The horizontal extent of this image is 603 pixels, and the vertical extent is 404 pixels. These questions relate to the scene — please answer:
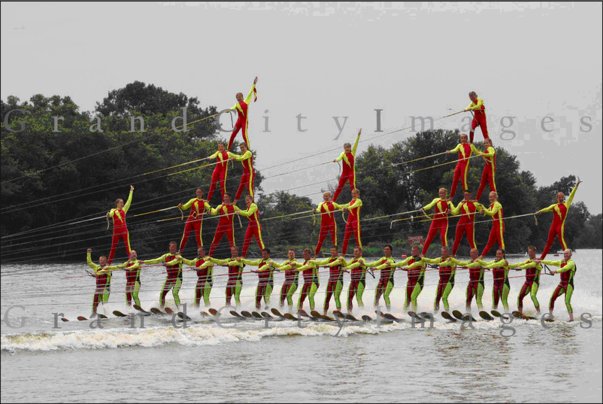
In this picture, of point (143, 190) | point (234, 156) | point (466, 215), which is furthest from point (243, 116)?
point (143, 190)

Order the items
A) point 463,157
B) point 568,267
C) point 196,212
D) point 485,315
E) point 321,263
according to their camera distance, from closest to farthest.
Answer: point 463,157 < point 568,267 < point 321,263 < point 196,212 < point 485,315

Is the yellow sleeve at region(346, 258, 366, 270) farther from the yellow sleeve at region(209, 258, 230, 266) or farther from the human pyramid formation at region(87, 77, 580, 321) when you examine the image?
the yellow sleeve at region(209, 258, 230, 266)

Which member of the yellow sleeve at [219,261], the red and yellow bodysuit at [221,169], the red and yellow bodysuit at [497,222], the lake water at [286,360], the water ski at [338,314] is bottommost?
the lake water at [286,360]

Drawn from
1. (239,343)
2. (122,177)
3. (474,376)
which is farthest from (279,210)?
(474,376)

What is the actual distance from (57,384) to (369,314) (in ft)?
36.2

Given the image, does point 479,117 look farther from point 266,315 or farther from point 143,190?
point 143,190

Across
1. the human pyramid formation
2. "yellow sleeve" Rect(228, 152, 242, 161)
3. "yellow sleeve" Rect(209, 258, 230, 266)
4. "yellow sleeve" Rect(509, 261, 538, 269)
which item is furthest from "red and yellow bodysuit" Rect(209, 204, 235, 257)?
"yellow sleeve" Rect(509, 261, 538, 269)

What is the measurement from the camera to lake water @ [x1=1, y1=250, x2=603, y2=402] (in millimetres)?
22422

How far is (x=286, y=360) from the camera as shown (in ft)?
84.3

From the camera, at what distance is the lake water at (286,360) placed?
73.6 ft

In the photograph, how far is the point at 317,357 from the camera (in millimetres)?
26266

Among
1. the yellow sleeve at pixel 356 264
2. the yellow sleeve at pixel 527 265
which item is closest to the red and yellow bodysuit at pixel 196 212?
the yellow sleeve at pixel 356 264

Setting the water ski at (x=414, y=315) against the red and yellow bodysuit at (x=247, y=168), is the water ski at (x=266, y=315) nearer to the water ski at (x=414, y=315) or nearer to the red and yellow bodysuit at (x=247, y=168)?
the red and yellow bodysuit at (x=247, y=168)

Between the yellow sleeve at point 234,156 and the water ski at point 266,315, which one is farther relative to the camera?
the water ski at point 266,315
